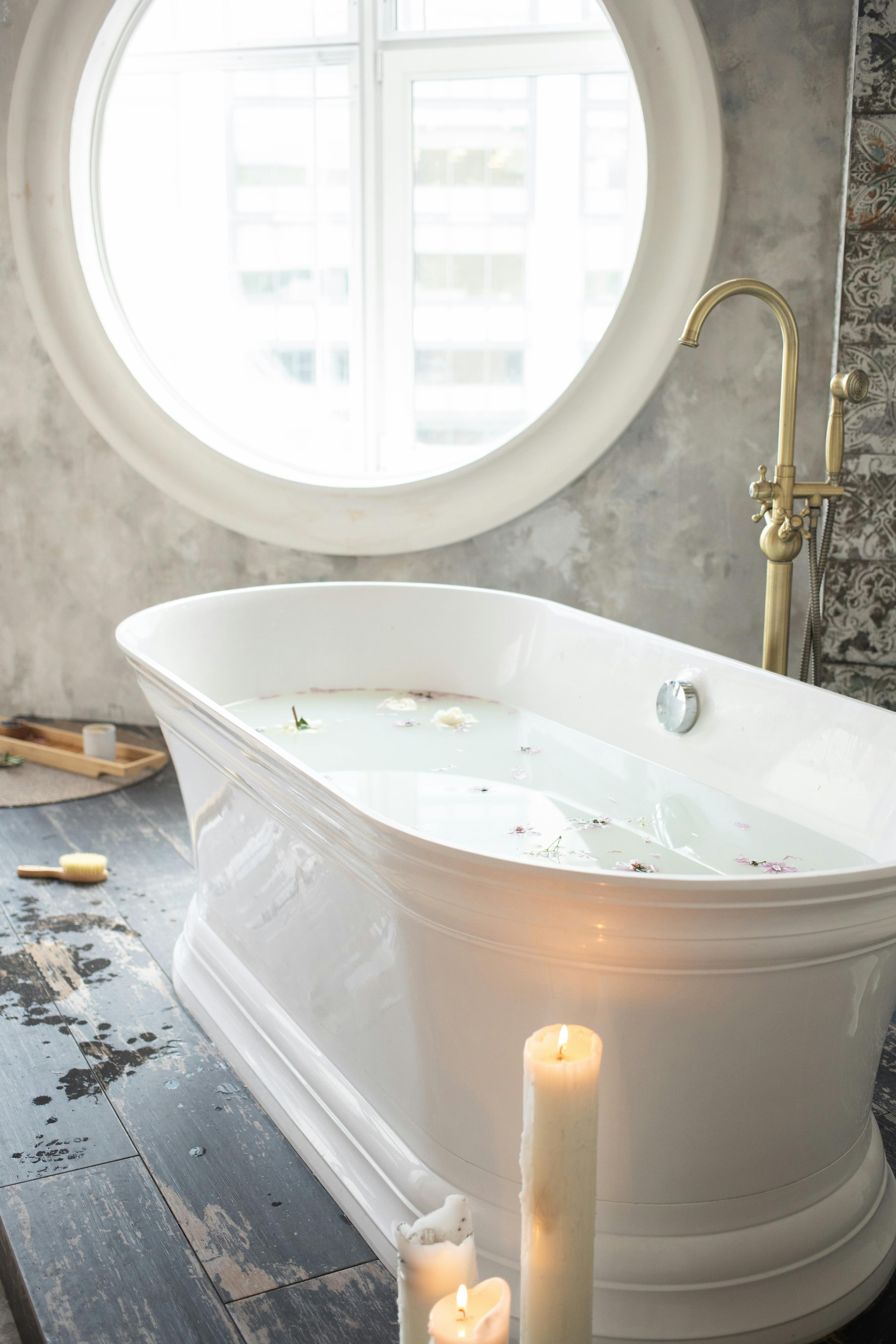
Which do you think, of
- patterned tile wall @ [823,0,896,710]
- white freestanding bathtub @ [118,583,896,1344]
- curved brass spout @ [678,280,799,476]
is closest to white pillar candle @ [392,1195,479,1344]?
white freestanding bathtub @ [118,583,896,1344]

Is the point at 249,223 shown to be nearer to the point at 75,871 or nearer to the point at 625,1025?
the point at 75,871

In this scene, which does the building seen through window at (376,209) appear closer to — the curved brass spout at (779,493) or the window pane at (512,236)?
the window pane at (512,236)

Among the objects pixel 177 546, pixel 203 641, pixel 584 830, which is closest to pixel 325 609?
pixel 203 641

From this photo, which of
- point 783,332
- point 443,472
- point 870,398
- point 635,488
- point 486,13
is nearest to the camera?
point 783,332

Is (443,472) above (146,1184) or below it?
above

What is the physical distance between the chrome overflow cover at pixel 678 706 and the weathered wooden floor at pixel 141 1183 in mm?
961

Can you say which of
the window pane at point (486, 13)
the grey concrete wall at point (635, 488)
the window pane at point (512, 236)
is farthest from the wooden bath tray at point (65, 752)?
the window pane at point (486, 13)

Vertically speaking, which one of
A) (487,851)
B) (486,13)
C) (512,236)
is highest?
(486,13)

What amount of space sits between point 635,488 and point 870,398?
66 centimetres

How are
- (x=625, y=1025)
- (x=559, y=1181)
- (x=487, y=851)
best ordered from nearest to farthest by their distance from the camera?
(x=559, y=1181) < (x=625, y=1025) < (x=487, y=851)

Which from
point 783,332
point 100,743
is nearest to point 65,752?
point 100,743

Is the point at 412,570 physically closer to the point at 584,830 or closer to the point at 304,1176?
the point at 584,830

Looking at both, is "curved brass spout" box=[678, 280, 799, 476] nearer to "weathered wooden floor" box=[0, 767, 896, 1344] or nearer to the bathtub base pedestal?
"weathered wooden floor" box=[0, 767, 896, 1344]

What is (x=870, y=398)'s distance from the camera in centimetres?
246
